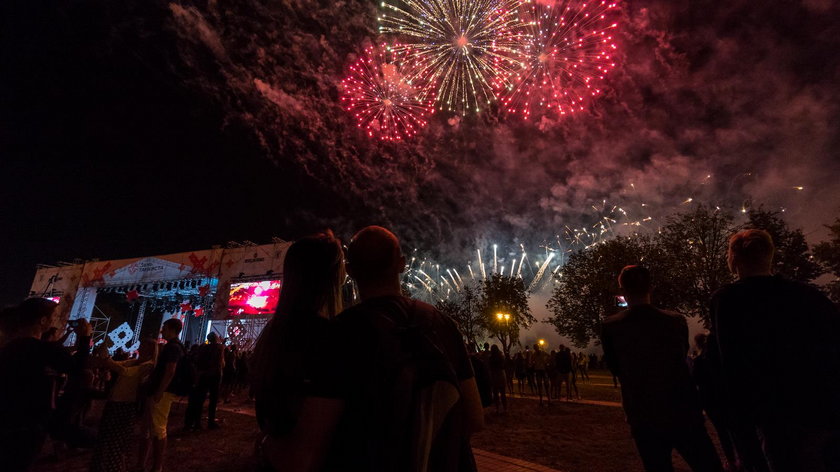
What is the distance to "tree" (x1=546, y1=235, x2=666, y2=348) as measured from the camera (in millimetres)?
29464

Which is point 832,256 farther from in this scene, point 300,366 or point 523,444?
point 300,366

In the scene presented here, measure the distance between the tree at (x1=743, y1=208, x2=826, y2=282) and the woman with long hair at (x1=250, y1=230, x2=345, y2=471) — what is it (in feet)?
103

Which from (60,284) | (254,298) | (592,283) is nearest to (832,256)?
(592,283)

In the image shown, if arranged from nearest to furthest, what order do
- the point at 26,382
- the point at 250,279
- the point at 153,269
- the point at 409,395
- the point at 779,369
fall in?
the point at 409,395 → the point at 779,369 → the point at 26,382 → the point at 250,279 → the point at 153,269

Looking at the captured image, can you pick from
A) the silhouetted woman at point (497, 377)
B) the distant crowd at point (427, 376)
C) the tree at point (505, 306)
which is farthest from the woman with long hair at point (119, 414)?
the tree at point (505, 306)

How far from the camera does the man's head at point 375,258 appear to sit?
5.84ft

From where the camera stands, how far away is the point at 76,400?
356 cm

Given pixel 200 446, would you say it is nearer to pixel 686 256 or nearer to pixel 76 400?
pixel 76 400

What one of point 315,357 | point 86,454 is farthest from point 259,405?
point 86,454

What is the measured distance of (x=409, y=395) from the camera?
1352 mm

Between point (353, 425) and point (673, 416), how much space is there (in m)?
2.61

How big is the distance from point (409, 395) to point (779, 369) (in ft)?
8.46

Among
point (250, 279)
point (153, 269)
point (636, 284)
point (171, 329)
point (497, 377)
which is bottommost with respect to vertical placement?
point (497, 377)

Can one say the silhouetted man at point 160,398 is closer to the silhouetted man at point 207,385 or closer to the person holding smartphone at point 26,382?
the person holding smartphone at point 26,382
